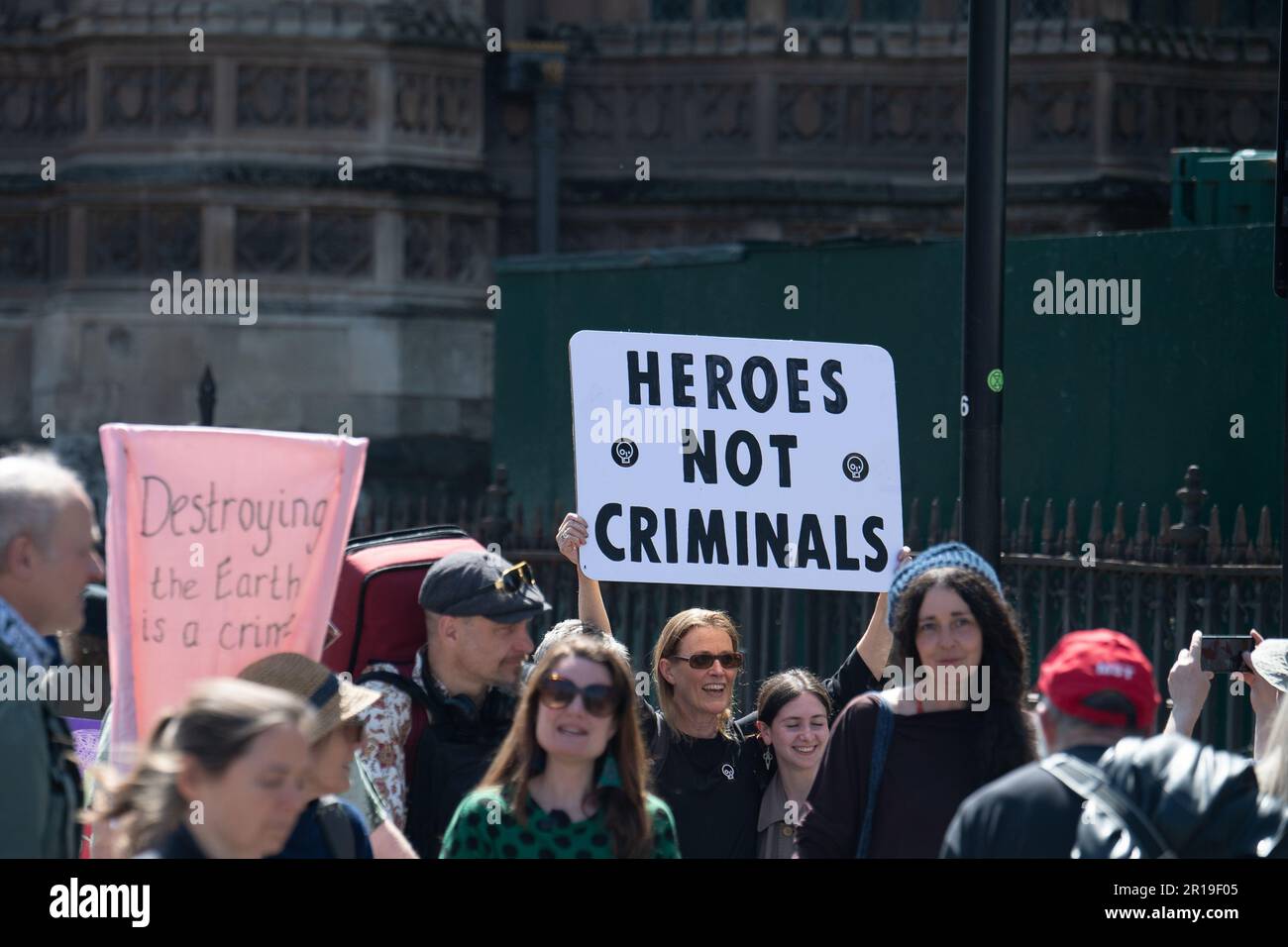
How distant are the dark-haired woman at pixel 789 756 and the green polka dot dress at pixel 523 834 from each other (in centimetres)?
125

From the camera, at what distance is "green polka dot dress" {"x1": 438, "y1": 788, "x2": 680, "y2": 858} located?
15.1ft

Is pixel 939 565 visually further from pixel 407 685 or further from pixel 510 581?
pixel 407 685

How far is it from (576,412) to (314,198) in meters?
11.3

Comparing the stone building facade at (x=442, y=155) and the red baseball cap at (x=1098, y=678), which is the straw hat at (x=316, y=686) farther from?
the stone building facade at (x=442, y=155)

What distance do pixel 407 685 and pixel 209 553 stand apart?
1.99 ft

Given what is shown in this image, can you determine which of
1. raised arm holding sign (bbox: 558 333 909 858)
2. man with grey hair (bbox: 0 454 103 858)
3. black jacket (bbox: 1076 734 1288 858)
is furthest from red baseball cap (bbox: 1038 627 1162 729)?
raised arm holding sign (bbox: 558 333 909 858)

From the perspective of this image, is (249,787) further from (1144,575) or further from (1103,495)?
(1103,495)

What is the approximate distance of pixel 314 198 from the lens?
17.3 metres

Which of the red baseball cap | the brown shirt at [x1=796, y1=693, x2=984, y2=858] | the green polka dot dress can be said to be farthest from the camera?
the brown shirt at [x1=796, y1=693, x2=984, y2=858]

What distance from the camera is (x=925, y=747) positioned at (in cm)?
510

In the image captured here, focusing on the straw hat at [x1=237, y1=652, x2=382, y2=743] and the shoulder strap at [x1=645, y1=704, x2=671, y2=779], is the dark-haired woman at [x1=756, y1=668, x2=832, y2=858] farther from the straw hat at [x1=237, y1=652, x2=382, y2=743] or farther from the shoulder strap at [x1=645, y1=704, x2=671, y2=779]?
the straw hat at [x1=237, y1=652, x2=382, y2=743]

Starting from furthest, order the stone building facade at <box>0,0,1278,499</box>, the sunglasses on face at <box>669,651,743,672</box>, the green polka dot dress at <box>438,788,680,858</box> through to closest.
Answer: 1. the stone building facade at <box>0,0,1278,499</box>
2. the sunglasses on face at <box>669,651,743,672</box>
3. the green polka dot dress at <box>438,788,680,858</box>

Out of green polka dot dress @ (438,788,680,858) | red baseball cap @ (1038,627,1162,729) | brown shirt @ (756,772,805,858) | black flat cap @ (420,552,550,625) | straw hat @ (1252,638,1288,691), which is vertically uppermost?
black flat cap @ (420,552,550,625)

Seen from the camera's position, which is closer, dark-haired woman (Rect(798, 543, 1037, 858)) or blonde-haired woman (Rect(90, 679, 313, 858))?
blonde-haired woman (Rect(90, 679, 313, 858))
